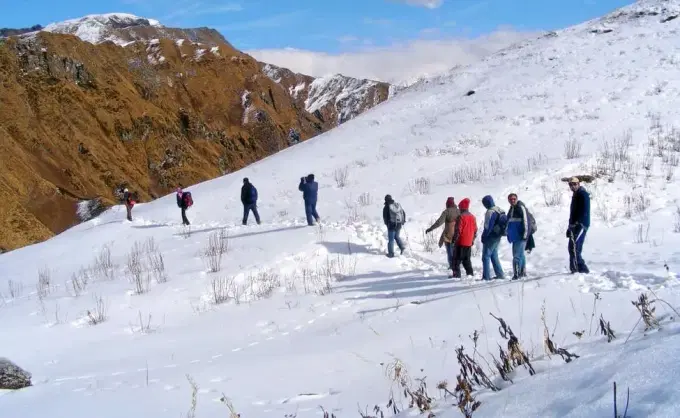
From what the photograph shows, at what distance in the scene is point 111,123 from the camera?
83.4m

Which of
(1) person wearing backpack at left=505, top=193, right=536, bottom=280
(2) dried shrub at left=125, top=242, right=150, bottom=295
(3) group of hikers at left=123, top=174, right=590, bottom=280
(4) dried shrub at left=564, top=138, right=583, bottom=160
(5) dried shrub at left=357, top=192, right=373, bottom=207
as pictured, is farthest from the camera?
(4) dried shrub at left=564, top=138, right=583, bottom=160

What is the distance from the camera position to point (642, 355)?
2.86 metres

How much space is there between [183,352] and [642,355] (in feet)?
19.6

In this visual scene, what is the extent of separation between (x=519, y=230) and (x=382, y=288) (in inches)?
102

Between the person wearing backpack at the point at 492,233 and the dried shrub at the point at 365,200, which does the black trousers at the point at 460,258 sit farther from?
the dried shrub at the point at 365,200

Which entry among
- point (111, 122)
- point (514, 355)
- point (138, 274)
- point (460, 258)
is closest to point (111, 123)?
point (111, 122)

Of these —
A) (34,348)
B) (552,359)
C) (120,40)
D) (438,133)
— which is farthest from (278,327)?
(120,40)

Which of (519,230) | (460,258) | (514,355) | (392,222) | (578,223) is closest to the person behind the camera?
(514,355)

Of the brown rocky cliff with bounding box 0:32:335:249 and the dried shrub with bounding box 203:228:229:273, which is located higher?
the brown rocky cliff with bounding box 0:32:335:249

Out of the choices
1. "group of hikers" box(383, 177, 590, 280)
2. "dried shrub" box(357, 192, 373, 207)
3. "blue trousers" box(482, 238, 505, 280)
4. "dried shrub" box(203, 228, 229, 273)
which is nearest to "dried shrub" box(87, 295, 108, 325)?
"dried shrub" box(203, 228, 229, 273)

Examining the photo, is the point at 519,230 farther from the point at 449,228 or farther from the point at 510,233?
the point at 449,228

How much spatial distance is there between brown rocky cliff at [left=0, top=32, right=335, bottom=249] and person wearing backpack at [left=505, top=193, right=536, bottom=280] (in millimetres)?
34953

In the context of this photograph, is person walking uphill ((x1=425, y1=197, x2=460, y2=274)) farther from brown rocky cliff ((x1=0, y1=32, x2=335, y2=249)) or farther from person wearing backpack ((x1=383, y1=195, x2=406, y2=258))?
brown rocky cliff ((x1=0, y1=32, x2=335, y2=249))

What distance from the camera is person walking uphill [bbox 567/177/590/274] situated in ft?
29.5
